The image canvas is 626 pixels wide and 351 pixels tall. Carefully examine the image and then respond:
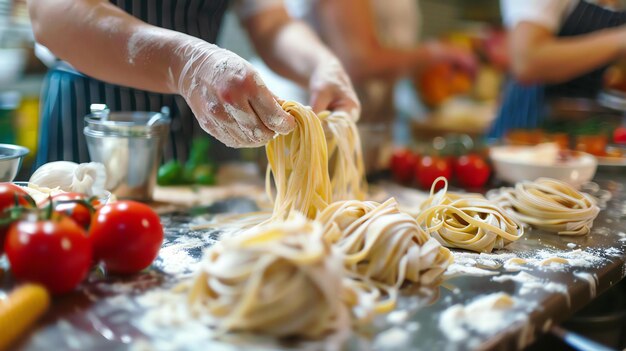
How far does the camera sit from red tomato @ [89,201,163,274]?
1.44 metres

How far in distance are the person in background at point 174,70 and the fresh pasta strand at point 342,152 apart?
14cm

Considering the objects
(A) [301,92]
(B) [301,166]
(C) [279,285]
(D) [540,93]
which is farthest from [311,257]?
(D) [540,93]

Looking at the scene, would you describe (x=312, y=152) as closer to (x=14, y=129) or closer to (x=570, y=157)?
(x=570, y=157)

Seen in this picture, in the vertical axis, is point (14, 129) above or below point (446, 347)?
below

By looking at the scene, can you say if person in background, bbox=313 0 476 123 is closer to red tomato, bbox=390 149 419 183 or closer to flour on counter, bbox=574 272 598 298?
red tomato, bbox=390 149 419 183

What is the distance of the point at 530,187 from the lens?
7.19 ft

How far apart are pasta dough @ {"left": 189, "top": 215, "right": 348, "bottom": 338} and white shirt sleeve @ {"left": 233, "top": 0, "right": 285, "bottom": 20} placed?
76.4 inches

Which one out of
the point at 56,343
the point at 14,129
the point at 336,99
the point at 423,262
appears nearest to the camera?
the point at 56,343

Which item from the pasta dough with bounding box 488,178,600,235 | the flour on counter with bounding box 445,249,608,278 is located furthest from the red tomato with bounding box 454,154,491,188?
the flour on counter with bounding box 445,249,608,278

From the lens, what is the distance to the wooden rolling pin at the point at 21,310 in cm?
112

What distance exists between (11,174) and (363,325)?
128cm

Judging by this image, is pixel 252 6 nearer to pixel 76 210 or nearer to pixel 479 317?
pixel 76 210

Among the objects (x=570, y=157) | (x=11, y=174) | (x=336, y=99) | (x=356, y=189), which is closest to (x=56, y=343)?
(x=11, y=174)

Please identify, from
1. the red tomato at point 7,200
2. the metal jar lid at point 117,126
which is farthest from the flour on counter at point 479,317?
the metal jar lid at point 117,126
